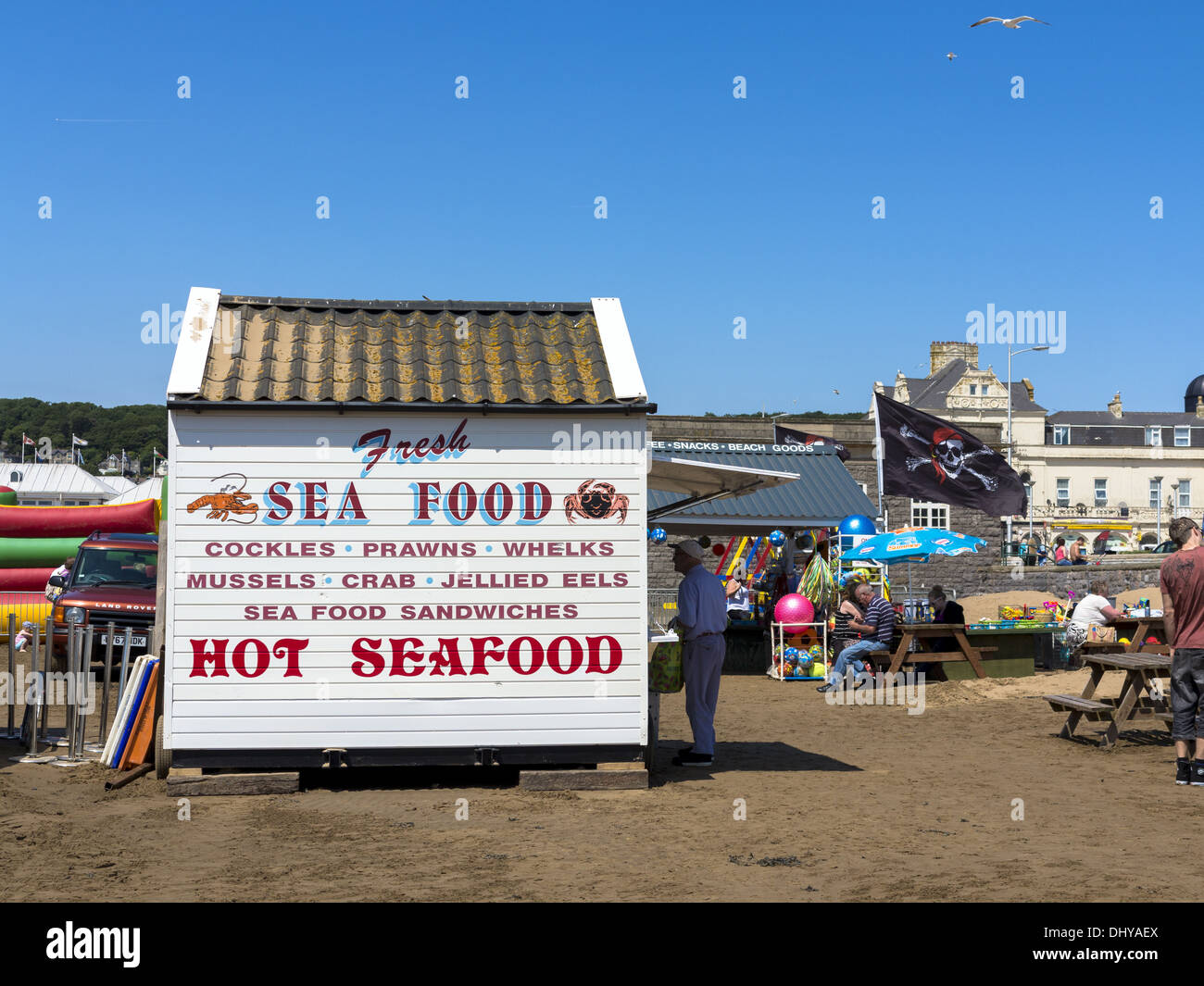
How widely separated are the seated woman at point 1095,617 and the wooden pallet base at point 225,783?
12448 mm

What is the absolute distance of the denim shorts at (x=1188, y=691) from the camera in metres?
9.39

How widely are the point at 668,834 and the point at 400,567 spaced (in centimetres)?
292

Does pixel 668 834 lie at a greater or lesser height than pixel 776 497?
lesser

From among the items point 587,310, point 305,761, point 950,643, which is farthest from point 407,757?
point 950,643

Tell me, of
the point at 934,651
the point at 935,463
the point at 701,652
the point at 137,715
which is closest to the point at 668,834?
the point at 701,652

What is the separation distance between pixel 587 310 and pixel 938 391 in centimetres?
8282

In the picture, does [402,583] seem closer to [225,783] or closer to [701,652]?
[225,783]

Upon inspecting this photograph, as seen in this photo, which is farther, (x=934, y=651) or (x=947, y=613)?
(x=947, y=613)

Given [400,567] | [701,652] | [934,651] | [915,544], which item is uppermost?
[915,544]

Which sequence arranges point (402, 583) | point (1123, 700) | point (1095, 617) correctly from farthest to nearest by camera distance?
point (1095, 617)
point (1123, 700)
point (402, 583)

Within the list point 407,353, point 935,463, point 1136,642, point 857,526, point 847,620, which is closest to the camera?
point 407,353

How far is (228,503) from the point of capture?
911cm
